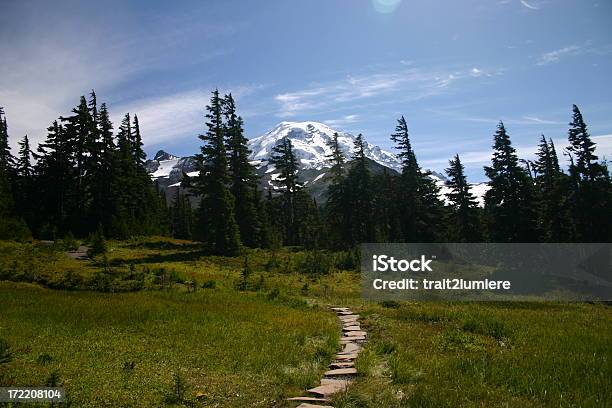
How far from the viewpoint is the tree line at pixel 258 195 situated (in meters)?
46.2

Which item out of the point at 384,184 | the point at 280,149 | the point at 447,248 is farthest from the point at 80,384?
the point at 384,184

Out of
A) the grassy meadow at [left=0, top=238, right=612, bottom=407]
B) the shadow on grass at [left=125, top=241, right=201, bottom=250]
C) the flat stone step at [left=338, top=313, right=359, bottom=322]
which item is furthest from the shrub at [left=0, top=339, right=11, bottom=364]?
the shadow on grass at [left=125, top=241, right=201, bottom=250]

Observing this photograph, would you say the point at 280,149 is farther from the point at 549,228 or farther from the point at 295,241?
the point at 549,228

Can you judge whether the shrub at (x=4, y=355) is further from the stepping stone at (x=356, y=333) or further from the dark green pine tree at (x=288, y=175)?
the dark green pine tree at (x=288, y=175)

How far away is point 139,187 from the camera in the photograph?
60625 mm

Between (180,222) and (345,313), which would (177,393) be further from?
(180,222)

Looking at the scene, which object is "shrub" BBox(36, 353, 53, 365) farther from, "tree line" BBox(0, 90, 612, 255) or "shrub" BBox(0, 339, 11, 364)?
"tree line" BBox(0, 90, 612, 255)

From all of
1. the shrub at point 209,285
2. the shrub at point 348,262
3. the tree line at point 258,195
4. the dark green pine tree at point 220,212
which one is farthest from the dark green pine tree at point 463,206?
the shrub at point 209,285

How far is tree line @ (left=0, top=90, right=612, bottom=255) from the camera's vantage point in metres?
Result: 46.2

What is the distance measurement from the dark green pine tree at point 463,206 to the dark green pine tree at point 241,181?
83.7ft

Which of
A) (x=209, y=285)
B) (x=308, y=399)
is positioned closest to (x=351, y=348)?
(x=308, y=399)

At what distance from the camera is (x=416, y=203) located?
54031 millimetres

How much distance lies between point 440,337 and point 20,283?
2248cm

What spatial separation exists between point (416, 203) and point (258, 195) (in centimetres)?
2459
